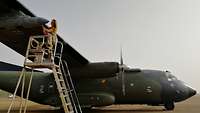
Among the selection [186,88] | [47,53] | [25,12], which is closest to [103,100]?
[186,88]

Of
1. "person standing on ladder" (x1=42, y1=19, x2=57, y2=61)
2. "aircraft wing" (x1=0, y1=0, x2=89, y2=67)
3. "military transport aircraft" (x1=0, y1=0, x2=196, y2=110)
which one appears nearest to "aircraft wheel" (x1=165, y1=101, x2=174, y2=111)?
"military transport aircraft" (x1=0, y1=0, x2=196, y2=110)

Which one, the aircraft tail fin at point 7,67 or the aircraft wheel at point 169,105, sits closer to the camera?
the aircraft wheel at point 169,105

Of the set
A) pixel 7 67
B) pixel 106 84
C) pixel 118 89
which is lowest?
pixel 118 89

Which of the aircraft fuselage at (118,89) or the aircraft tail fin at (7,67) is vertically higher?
the aircraft tail fin at (7,67)

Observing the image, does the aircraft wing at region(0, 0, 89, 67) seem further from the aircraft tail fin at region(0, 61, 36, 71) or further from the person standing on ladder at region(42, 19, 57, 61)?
the aircraft tail fin at region(0, 61, 36, 71)

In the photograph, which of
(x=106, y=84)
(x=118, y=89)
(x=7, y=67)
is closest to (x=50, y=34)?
(x=106, y=84)

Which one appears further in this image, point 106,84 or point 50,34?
point 106,84

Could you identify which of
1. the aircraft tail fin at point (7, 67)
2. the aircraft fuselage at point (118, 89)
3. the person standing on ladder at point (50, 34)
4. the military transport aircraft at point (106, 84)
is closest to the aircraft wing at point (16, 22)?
the person standing on ladder at point (50, 34)

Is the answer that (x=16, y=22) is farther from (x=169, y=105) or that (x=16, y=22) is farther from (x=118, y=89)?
(x=169, y=105)

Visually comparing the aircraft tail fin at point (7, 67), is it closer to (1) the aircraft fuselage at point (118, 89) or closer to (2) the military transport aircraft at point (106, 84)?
(2) the military transport aircraft at point (106, 84)

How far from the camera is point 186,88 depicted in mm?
19203

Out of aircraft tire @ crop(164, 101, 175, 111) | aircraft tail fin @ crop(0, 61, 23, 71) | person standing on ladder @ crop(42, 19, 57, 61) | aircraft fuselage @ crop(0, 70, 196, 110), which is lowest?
aircraft tire @ crop(164, 101, 175, 111)

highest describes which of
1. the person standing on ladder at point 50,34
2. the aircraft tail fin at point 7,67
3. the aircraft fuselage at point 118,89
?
the person standing on ladder at point 50,34

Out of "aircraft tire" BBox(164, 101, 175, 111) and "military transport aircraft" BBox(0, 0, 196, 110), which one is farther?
"aircraft tire" BBox(164, 101, 175, 111)
